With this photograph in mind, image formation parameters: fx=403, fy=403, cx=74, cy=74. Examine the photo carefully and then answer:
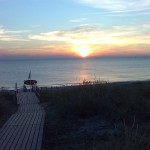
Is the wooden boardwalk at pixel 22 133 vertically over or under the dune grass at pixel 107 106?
under

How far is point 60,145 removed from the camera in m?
9.30

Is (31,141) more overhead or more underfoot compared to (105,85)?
more underfoot

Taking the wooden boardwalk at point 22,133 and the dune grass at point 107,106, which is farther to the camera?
the dune grass at point 107,106

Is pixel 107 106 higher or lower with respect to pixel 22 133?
higher

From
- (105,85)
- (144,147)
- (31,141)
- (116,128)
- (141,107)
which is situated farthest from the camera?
(105,85)

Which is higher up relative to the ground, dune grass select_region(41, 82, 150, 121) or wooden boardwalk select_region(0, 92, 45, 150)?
dune grass select_region(41, 82, 150, 121)

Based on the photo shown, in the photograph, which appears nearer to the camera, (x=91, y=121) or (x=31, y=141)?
(x=31, y=141)

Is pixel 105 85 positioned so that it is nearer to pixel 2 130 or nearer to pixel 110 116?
pixel 110 116

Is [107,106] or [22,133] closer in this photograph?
[22,133]

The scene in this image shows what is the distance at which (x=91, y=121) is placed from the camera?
12000mm

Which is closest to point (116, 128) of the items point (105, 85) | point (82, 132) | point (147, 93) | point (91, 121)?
point (82, 132)

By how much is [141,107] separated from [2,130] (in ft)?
15.0

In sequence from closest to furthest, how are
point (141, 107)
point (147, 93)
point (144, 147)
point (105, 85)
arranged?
point (144, 147)
point (141, 107)
point (105, 85)
point (147, 93)

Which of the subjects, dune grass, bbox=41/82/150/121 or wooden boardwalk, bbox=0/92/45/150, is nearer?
wooden boardwalk, bbox=0/92/45/150
